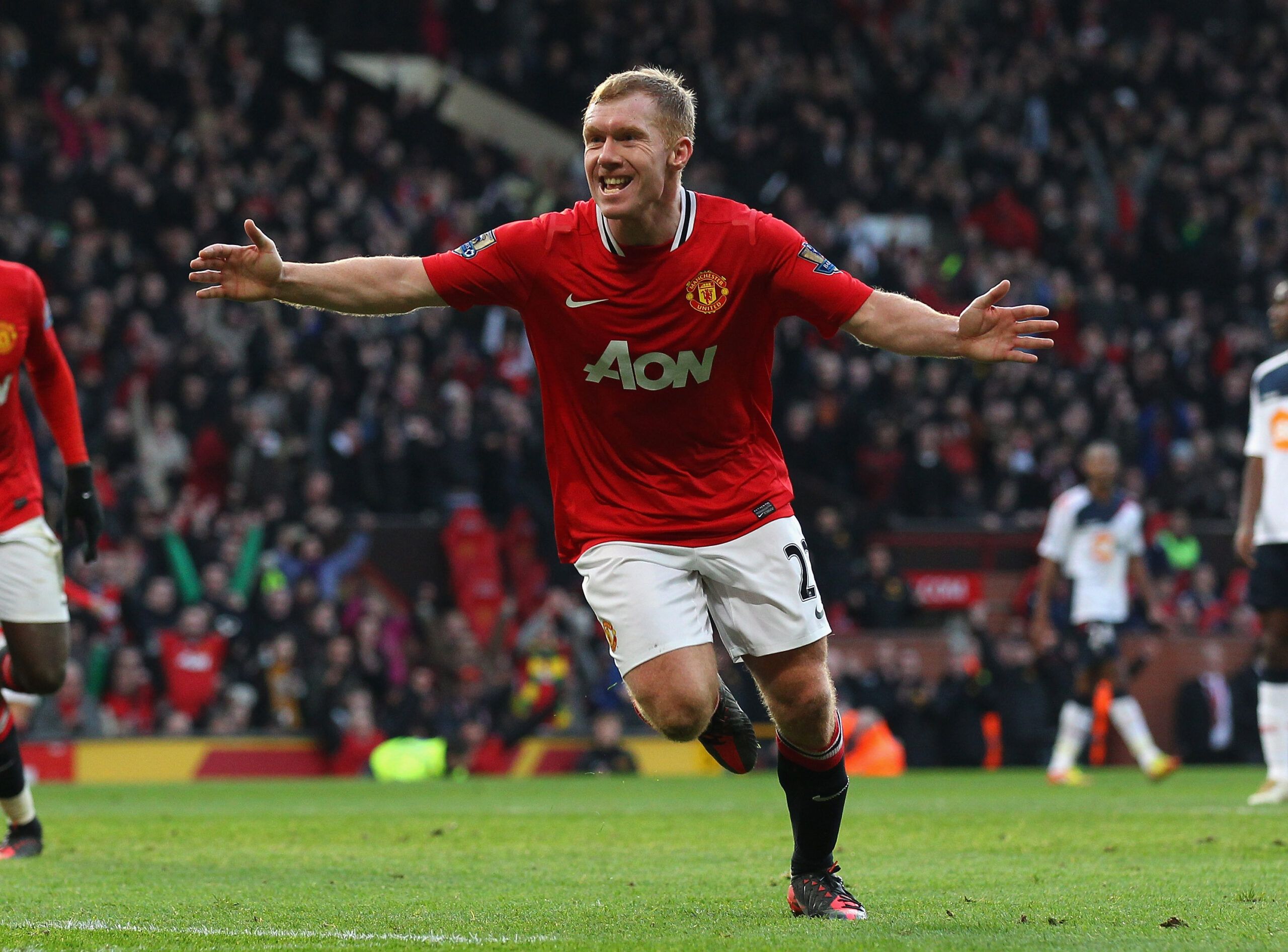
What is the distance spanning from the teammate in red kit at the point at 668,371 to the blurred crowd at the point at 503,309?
1063 centimetres

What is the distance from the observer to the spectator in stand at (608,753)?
51.9 ft

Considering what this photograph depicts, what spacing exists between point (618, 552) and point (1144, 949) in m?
1.93

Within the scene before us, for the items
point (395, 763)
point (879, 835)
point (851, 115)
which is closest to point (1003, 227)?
point (851, 115)

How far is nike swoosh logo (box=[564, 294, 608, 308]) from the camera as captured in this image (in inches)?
218

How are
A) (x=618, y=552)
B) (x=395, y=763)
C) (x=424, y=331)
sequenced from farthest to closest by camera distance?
1. (x=424, y=331)
2. (x=395, y=763)
3. (x=618, y=552)

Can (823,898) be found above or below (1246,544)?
below

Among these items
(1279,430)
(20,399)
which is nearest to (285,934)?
(20,399)

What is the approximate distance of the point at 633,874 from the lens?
7078mm

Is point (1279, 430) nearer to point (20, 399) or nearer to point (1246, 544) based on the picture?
point (1246, 544)

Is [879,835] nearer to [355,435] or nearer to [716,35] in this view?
[355,435]

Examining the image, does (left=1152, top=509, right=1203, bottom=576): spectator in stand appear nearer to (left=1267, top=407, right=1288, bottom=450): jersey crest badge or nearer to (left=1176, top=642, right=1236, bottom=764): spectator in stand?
(left=1176, top=642, right=1236, bottom=764): spectator in stand

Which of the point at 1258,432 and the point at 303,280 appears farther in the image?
the point at 1258,432

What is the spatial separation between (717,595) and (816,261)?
1.08 m

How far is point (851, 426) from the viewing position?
68.4 feet
